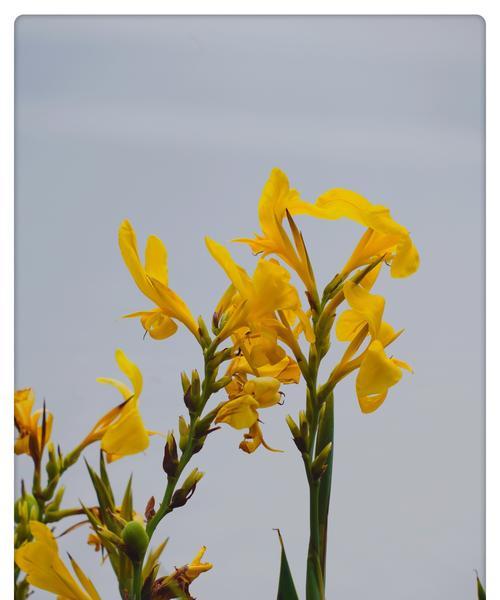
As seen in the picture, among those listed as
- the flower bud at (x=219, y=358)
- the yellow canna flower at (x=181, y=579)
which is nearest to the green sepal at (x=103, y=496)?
the yellow canna flower at (x=181, y=579)

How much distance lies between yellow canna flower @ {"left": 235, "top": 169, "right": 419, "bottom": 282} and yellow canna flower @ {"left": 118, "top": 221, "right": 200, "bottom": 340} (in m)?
0.11

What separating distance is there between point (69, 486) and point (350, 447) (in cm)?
36

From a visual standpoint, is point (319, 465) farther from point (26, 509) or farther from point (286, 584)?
point (26, 509)

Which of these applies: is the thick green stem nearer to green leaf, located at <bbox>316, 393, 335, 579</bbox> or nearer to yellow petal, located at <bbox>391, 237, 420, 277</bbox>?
green leaf, located at <bbox>316, 393, 335, 579</bbox>

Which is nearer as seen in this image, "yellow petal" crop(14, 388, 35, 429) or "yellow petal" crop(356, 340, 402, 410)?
"yellow petal" crop(356, 340, 402, 410)

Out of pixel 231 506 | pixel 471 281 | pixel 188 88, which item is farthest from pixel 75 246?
pixel 471 281

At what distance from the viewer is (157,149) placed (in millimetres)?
1286

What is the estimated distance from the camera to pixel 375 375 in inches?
45.4

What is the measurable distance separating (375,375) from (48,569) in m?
0.47

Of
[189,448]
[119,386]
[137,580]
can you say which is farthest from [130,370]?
[137,580]

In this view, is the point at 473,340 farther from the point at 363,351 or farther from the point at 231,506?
the point at 231,506

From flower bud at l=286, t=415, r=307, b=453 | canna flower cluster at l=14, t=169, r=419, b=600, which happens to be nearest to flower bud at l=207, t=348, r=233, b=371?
canna flower cluster at l=14, t=169, r=419, b=600

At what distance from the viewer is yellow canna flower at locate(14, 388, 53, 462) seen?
1.25m

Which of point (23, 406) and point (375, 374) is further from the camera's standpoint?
point (23, 406)
